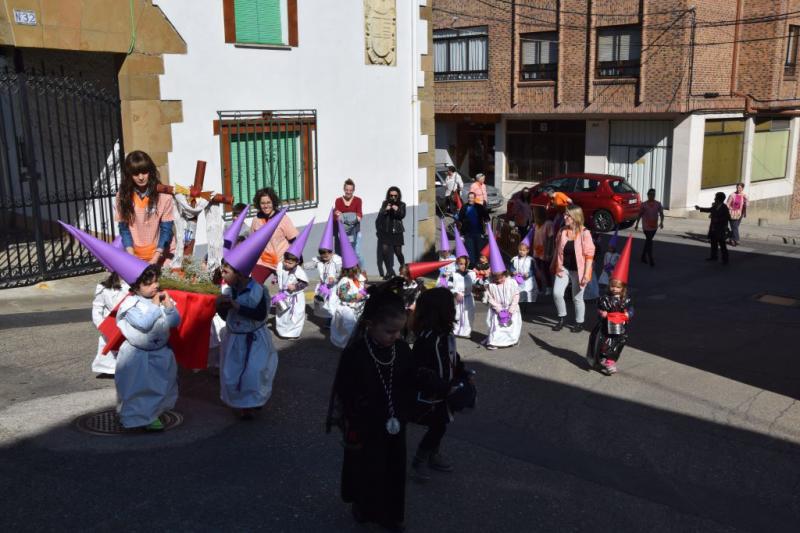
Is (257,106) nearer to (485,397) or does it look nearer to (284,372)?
(284,372)

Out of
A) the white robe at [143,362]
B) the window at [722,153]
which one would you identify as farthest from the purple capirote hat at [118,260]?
the window at [722,153]

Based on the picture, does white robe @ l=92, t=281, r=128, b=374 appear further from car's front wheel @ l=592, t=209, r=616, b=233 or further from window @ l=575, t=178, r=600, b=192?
window @ l=575, t=178, r=600, b=192

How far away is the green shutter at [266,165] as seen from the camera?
12.4 m

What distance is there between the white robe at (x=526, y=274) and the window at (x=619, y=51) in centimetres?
1792

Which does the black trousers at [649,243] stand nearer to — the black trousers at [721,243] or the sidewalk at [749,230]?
the black trousers at [721,243]

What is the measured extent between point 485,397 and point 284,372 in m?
2.06

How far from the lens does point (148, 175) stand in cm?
768

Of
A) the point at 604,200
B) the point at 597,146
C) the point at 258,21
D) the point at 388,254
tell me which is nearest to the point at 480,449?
the point at 388,254

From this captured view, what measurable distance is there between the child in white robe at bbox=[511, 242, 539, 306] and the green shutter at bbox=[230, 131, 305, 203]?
4383mm

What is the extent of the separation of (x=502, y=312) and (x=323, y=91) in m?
5.98

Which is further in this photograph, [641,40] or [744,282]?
[641,40]

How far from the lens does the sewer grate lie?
12923 mm

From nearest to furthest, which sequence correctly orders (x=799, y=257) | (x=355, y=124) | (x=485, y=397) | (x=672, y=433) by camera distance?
(x=672, y=433) → (x=485, y=397) → (x=355, y=124) → (x=799, y=257)

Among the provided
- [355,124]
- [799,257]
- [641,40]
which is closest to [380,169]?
[355,124]
